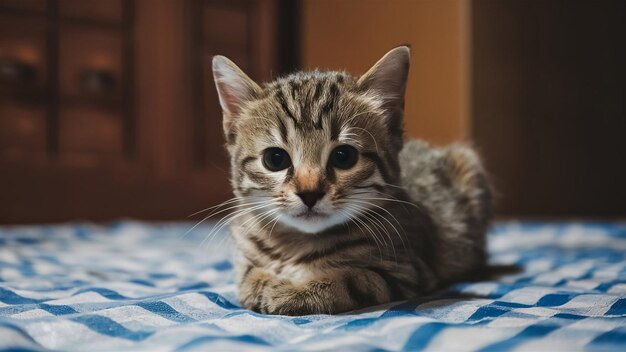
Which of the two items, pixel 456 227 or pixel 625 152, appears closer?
pixel 456 227

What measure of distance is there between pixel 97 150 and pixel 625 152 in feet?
10.0

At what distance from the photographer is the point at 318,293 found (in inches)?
36.1

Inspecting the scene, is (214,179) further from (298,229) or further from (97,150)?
(298,229)

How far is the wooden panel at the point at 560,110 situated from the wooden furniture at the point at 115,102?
1519mm

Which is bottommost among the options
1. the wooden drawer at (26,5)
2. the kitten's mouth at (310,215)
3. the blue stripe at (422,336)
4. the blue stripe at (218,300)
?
the blue stripe at (218,300)

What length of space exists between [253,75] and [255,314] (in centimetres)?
284

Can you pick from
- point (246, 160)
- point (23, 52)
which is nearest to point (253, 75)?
point (23, 52)

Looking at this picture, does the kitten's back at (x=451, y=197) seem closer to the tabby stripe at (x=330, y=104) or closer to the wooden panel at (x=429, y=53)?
the tabby stripe at (x=330, y=104)

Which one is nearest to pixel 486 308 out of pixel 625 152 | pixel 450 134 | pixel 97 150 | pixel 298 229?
pixel 298 229

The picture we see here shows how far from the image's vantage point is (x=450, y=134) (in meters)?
3.08

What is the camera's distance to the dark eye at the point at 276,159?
1001 mm

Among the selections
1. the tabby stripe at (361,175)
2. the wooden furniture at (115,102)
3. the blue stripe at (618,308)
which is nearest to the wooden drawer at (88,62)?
the wooden furniture at (115,102)

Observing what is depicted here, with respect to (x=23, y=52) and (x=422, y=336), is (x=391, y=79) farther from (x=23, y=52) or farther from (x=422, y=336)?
(x=23, y=52)

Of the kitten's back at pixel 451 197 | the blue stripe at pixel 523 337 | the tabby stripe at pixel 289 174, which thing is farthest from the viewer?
the kitten's back at pixel 451 197
